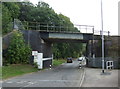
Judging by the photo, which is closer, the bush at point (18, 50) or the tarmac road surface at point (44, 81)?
the tarmac road surface at point (44, 81)

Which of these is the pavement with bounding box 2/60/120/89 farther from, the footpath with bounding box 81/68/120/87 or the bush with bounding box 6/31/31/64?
the bush with bounding box 6/31/31/64

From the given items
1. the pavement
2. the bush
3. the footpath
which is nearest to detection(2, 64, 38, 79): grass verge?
the pavement

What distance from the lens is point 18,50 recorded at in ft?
119

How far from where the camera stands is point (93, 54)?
4178cm

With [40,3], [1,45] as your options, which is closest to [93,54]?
[1,45]

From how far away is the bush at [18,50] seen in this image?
35844mm

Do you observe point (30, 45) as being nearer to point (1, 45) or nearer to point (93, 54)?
point (1, 45)

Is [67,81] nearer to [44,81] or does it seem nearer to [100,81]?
→ [44,81]

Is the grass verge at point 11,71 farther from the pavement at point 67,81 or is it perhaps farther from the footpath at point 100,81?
the footpath at point 100,81

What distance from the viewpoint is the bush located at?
1411 inches

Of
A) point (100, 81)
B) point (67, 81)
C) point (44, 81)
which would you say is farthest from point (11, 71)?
point (100, 81)

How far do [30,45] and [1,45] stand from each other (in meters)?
6.79

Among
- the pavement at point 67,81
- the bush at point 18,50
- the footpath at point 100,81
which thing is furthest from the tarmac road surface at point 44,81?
the bush at point 18,50

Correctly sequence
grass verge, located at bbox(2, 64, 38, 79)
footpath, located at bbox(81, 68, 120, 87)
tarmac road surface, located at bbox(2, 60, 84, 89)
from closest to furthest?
footpath, located at bbox(81, 68, 120, 87) → tarmac road surface, located at bbox(2, 60, 84, 89) → grass verge, located at bbox(2, 64, 38, 79)
